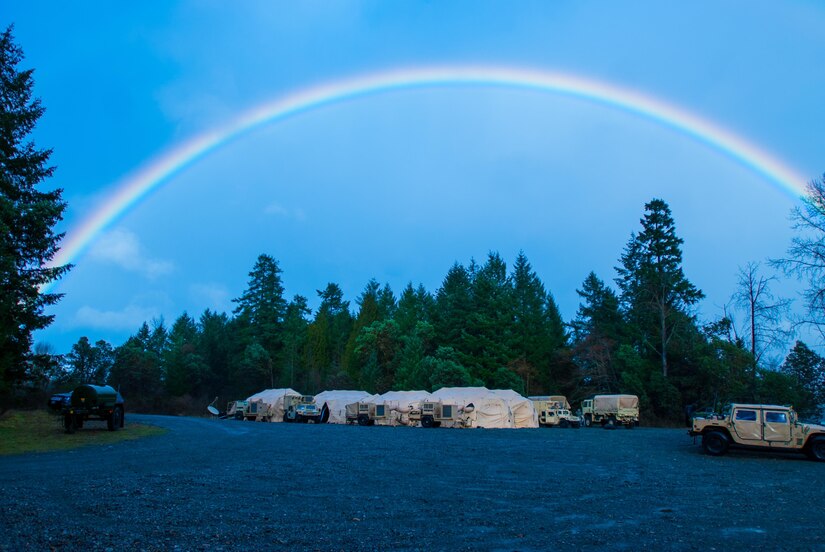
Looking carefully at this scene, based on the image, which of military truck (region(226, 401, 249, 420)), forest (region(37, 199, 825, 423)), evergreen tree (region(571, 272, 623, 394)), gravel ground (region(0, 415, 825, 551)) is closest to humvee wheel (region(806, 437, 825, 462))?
gravel ground (region(0, 415, 825, 551))

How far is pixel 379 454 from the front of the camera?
22.1 meters

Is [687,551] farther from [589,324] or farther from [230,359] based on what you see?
[230,359]

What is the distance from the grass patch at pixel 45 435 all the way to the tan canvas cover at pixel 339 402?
2570 centimetres

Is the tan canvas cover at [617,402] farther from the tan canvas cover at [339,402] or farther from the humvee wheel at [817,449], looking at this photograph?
the humvee wheel at [817,449]

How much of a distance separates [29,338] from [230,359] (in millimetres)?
68683

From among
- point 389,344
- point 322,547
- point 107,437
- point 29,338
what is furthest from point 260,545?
point 389,344

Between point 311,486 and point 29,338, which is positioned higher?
point 29,338

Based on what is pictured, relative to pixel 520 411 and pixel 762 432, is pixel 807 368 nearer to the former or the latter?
pixel 520 411

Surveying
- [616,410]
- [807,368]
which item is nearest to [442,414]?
[616,410]

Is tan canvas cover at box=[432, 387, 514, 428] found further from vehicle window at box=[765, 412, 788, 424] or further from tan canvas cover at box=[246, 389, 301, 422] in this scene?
vehicle window at box=[765, 412, 788, 424]

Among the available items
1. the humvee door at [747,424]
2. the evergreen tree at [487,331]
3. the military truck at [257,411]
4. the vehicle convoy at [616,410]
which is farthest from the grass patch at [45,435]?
the evergreen tree at [487,331]

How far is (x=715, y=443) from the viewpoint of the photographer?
81.9 feet

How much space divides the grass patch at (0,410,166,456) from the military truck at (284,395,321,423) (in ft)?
84.6

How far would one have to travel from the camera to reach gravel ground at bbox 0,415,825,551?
8.45 metres
